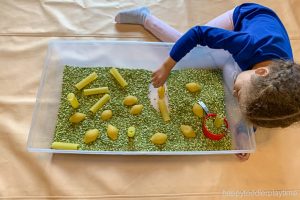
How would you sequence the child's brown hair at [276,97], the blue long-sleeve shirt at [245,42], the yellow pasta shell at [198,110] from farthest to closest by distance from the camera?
the yellow pasta shell at [198,110]
the blue long-sleeve shirt at [245,42]
the child's brown hair at [276,97]

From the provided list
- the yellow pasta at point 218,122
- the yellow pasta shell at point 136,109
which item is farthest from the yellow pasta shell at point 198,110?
the yellow pasta shell at point 136,109

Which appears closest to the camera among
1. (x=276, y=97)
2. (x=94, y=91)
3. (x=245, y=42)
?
(x=276, y=97)

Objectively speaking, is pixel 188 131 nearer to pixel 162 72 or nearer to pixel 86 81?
pixel 162 72

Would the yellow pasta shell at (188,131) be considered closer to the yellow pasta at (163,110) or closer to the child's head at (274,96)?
the yellow pasta at (163,110)

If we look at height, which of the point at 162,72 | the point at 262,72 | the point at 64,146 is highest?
the point at 262,72

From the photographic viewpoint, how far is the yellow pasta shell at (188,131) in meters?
0.90

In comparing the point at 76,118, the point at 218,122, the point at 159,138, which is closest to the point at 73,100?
the point at 76,118

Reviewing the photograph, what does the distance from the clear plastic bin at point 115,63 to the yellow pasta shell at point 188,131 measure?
0.38ft

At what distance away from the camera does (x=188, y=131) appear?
0.90 m

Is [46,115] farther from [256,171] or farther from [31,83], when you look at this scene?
[256,171]

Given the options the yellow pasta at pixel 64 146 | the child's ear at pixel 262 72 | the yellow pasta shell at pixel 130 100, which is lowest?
the yellow pasta at pixel 64 146

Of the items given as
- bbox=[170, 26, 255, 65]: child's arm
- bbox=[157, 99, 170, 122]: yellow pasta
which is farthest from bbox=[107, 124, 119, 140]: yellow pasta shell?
bbox=[170, 26, 255, 65]: child's arm

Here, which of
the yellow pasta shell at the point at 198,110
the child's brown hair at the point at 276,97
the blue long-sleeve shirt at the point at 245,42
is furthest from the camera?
the yellow pasta shell at the point at 198,110

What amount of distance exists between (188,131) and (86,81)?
0.32m
